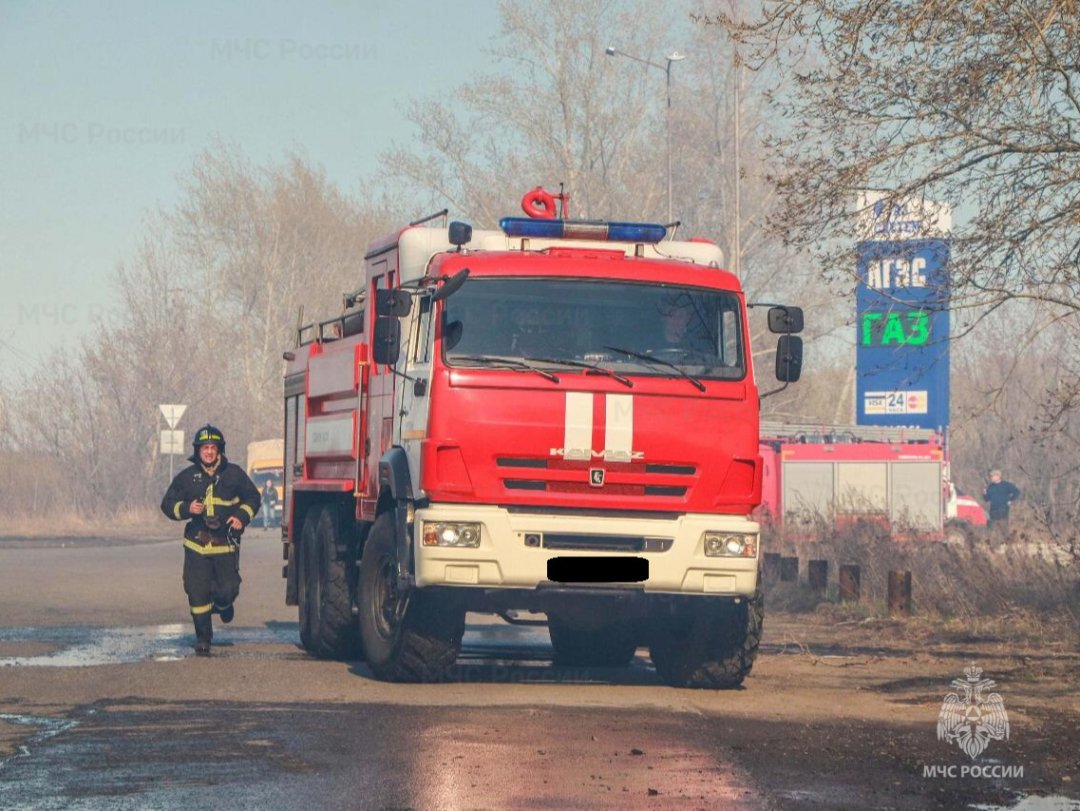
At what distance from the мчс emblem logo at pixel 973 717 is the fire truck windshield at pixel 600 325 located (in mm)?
2536

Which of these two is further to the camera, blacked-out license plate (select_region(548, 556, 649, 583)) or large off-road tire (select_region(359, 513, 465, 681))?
large off-road tire (select_region(359, 513, 465, 681))

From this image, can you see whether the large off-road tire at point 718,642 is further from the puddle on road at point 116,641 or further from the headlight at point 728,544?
the puddle on road at point 116,641

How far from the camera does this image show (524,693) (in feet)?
38.3

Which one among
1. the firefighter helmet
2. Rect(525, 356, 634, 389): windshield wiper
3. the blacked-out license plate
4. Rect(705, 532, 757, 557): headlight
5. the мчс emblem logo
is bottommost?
the мчс emblem logo

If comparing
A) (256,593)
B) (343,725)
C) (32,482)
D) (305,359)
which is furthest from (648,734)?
(32,482)

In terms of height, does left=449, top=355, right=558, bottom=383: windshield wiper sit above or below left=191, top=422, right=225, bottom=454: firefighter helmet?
above

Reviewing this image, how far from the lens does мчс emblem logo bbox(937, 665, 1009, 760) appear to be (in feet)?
32.0

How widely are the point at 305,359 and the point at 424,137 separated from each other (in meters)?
33.7

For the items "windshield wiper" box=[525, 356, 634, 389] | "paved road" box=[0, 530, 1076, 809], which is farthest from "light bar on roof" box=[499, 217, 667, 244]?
"paved road" box=[0, 530, 1076, 809]

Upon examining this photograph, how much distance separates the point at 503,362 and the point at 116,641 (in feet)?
18.0

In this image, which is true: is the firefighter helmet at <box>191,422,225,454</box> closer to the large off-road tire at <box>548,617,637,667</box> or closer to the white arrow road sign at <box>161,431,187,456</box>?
the large off-road tire at <box>548,617,637,667</box>

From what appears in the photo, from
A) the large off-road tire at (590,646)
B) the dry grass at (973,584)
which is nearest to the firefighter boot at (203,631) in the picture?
the large off-road tire at (590,646)

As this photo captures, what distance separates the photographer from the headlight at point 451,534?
1135cm

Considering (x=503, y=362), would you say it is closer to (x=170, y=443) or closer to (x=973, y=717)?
(x=973, y=717)
